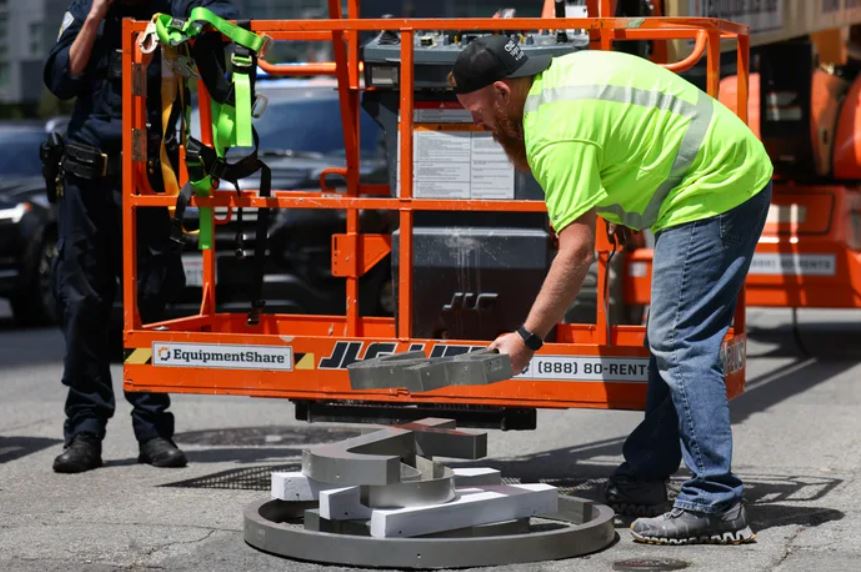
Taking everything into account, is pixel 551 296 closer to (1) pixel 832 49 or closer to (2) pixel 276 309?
(2) pixel 276 309

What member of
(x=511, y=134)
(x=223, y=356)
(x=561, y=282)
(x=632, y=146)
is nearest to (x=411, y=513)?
(x=561, y=282)

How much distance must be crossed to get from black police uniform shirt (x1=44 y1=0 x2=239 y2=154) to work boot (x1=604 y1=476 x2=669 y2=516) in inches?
96.4

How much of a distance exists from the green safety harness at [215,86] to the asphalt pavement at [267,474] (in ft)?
3.53

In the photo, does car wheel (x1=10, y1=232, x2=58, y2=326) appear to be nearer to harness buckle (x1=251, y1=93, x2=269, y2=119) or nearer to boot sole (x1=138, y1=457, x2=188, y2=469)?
harness buckle (x1=251, y1=93, x2=269, y2=119)

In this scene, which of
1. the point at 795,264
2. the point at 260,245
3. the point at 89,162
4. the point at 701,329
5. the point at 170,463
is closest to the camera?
the point at 701,329

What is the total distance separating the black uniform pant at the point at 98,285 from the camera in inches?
280

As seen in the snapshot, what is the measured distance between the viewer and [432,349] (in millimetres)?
6406

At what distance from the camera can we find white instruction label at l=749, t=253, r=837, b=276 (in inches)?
427

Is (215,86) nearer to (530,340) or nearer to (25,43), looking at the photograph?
(530,340)

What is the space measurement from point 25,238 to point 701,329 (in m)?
9.15

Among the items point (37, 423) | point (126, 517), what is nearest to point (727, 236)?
point (126, 517)

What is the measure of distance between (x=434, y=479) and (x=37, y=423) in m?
3.89

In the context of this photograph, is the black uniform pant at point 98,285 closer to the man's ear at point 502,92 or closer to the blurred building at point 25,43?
the man's ear at point 502,92

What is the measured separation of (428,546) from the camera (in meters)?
5.10
